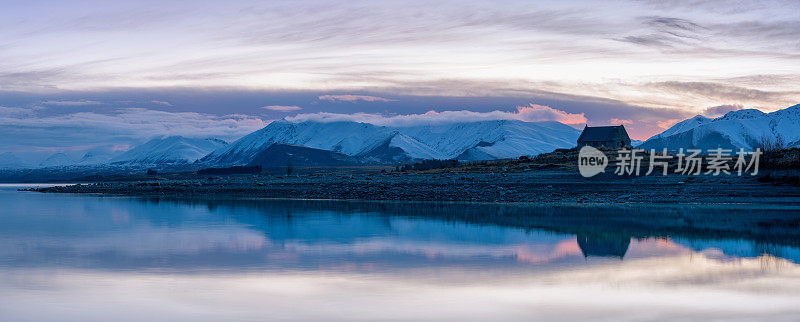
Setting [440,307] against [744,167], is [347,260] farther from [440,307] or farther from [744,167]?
[744,167]

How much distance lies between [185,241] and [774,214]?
2950 cm

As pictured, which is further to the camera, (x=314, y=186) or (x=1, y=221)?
(x=314, y=186)

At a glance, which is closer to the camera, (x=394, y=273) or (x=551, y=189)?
(x=394, y=273)

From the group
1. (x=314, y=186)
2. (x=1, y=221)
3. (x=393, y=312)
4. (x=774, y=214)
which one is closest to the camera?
(x=393, y=312)

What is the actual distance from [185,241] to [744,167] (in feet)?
147

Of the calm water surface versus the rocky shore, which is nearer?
the calm water surface

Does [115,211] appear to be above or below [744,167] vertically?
below

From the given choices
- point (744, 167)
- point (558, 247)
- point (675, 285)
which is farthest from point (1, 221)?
point (744, 167)

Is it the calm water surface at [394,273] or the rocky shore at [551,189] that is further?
the rocky shore at [551,189]

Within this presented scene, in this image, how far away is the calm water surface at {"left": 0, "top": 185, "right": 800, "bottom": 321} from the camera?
1474 centimetres

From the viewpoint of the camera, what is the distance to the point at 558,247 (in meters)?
25.5

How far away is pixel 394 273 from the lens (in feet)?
64.3

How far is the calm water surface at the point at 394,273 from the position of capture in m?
14.7

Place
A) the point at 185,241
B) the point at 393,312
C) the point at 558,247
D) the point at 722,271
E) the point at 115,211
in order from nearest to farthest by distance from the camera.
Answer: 1. the point at 393,312
2. the point at 722,271
3. the point at 558,247
4. the point at 185,241
5. the point at 115,211
